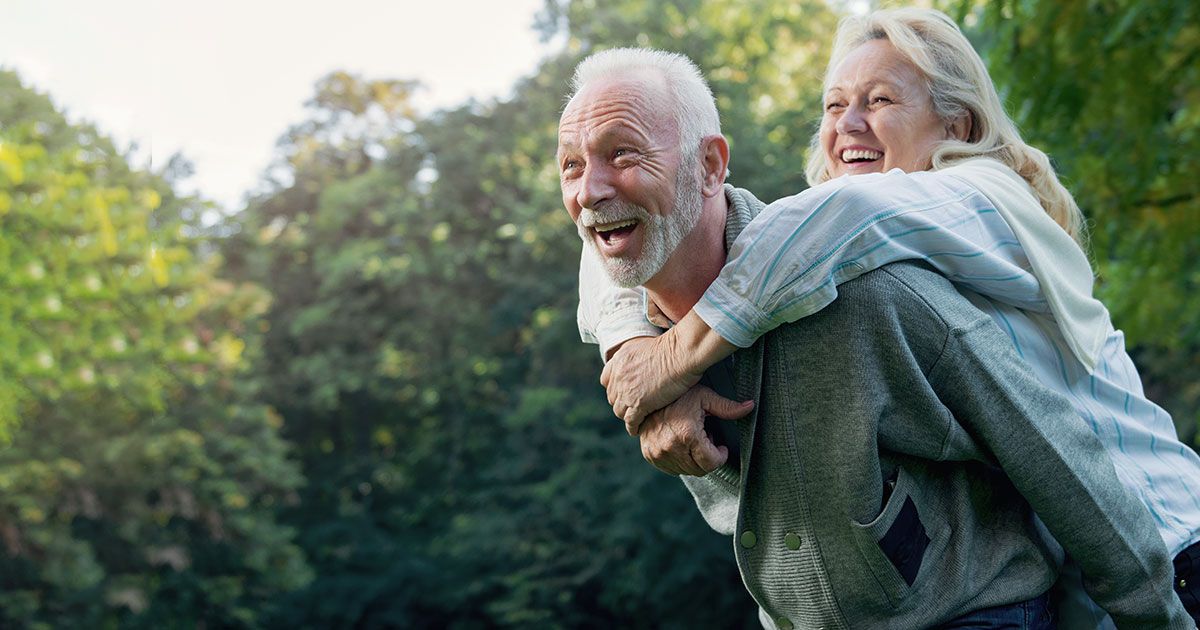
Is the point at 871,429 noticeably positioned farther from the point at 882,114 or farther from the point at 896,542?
the point at 882,114

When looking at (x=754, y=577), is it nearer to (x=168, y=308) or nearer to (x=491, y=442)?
(x=168, y=308)

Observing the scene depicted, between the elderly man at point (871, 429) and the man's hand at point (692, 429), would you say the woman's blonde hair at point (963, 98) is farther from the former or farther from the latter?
the man's hand at point (692, 429)

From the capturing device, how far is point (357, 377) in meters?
19.3

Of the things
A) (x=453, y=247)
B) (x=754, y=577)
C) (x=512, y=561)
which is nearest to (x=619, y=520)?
(x=512, y=561)

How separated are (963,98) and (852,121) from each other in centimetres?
20

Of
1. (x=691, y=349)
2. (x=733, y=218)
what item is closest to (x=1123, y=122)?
(x=733, y=218)

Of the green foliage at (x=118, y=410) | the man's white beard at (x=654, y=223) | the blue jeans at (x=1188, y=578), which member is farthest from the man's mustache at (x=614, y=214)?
the green foliage at (x=118, y=410)

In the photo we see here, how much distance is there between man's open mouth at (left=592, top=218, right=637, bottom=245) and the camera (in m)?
1.87

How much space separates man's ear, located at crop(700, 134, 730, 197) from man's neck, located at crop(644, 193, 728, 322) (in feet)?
0.07

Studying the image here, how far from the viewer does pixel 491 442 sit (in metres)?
18.8

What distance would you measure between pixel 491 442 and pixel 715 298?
17232 mm

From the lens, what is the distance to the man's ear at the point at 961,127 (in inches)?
89.0

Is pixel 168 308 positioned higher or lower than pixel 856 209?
higher

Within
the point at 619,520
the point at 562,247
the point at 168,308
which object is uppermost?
the point at 168,308
